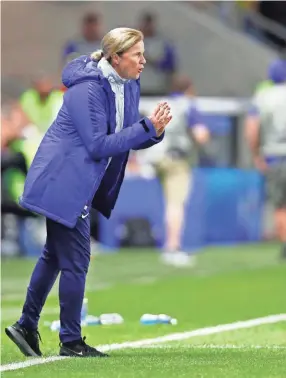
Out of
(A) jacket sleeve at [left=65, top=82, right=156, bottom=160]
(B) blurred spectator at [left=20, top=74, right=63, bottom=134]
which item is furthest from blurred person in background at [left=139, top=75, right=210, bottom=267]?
(A) jacket sleeve at [left=65, top=82, right=156, bottom=160]

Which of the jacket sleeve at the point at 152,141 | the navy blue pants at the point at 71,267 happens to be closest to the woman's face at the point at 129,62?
the jacket sleeve at the point at 152,141

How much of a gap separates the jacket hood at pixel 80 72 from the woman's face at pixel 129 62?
109mm

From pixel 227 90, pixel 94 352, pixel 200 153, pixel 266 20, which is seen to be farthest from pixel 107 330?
pixel 266 20

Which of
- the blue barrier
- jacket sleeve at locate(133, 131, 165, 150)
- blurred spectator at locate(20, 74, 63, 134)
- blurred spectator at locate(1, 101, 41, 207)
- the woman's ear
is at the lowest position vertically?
the blue barrier

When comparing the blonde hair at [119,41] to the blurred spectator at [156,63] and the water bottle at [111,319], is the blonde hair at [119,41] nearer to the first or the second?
the water bottle at [111,319]

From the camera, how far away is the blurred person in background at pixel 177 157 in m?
16.3

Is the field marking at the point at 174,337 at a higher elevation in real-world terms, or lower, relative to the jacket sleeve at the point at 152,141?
lower

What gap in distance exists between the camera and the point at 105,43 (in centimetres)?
750

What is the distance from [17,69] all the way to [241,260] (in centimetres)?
805

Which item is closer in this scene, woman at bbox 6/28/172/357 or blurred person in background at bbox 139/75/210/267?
woman at bbox 6/28/172/357

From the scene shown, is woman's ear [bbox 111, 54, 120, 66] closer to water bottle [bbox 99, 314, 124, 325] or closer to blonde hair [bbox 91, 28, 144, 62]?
blonde hair [bbox 91, 28, 144, 62]

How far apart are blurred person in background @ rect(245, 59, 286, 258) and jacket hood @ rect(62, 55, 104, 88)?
869 cm

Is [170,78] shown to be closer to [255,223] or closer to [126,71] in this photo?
[255,223]

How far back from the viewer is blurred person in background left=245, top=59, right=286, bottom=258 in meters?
16.2
